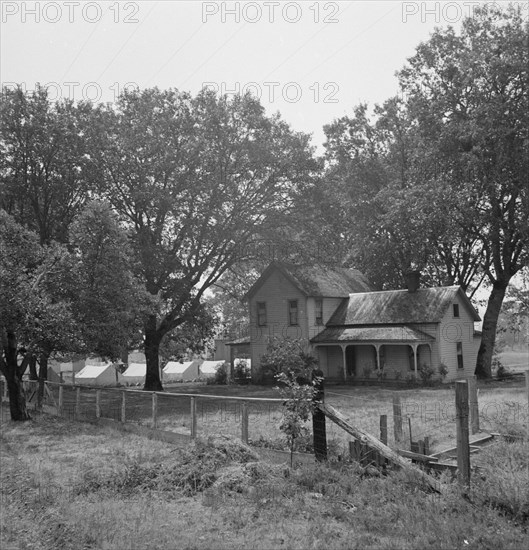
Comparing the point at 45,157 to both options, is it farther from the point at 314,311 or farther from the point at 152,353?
the point at 314,311

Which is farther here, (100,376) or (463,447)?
(100,376)

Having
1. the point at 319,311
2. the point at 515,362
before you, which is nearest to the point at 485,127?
the point at 319,311

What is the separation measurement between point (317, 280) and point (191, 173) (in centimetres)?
1268

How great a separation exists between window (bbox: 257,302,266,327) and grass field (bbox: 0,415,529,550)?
3028 cm

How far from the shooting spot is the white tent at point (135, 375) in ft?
180

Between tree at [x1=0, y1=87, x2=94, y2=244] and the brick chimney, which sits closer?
tree at [x1=0, y1=87, x2=94, y2=244]

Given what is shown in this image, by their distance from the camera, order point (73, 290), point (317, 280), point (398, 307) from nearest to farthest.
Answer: point (73, 290)
point (398, 307)
point (317, 280)

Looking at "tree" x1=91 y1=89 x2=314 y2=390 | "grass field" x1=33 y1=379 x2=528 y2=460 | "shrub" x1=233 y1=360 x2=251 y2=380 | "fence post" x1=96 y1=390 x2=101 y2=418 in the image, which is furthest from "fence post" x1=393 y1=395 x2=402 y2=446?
"shrub" x1=233 y1=360 x2=251 y2=380

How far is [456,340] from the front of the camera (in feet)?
122

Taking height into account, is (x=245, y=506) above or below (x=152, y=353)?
below

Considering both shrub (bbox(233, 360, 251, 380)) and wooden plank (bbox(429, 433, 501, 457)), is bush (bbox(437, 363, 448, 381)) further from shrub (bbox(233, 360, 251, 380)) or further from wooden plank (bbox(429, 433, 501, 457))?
wooden plank (bbox(429, 433, 501, 457))

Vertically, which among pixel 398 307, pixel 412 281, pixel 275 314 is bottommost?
pixel 275 314

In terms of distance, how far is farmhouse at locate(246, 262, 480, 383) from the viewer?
117 ft

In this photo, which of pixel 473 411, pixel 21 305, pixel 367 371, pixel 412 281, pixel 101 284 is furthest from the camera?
pixel 412 281
